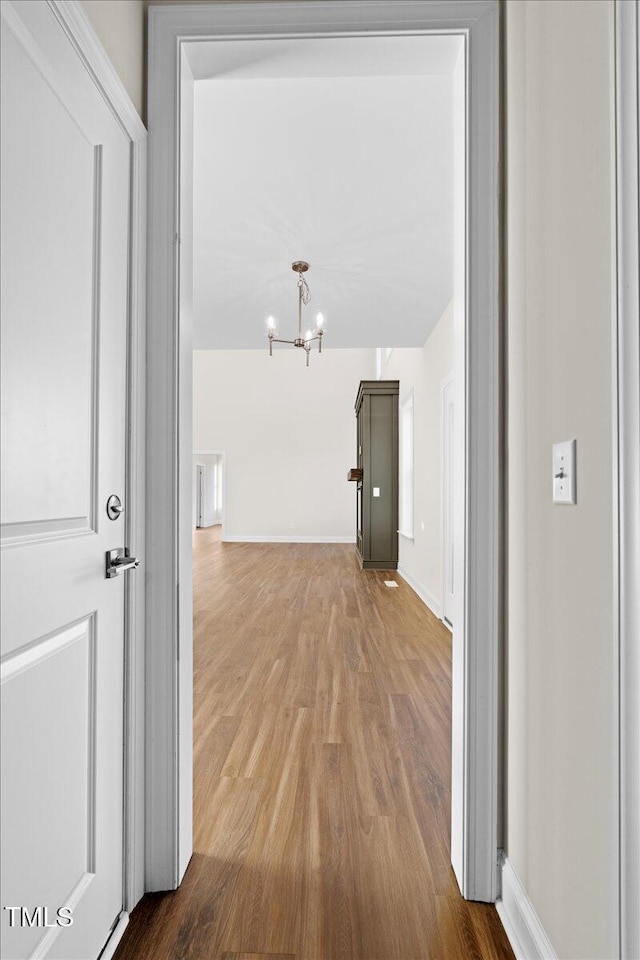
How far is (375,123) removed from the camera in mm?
2498

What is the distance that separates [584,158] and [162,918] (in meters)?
1.93

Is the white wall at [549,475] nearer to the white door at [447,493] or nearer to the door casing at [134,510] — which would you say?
the door casing at [134,510]

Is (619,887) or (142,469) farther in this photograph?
(142,469)

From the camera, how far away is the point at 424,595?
17.0 feet

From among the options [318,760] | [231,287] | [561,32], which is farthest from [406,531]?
[561,32]

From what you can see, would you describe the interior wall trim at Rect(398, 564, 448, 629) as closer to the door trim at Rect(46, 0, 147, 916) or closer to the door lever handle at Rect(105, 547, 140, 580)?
the door trim at Rect(46, 0, 147, 916)

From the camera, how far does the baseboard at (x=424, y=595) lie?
180 inches

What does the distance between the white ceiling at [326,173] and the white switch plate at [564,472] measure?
1.23m

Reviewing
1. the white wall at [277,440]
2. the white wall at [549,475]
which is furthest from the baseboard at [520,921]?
the white wall at [277,440]

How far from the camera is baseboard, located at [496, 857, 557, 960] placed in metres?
1.08

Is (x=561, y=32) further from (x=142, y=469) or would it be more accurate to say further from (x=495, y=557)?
(x=142, y=469)

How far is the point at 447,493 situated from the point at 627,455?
373 cm

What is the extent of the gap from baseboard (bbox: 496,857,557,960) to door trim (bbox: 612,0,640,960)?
398 mm

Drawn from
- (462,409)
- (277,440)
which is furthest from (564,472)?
(277,440)
